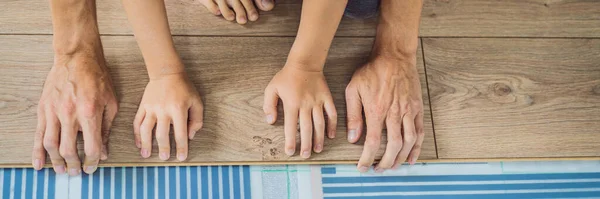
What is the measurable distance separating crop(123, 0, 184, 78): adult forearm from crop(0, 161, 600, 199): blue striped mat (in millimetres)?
193

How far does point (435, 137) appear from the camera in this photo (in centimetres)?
112

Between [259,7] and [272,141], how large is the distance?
0.29 m

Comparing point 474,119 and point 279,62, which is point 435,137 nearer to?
point 474,119

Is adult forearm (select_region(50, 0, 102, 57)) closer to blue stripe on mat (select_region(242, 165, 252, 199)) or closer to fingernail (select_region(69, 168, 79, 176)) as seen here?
fingernail (select_region(69, 168, 79, 176))

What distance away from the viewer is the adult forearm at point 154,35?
0.90 meters

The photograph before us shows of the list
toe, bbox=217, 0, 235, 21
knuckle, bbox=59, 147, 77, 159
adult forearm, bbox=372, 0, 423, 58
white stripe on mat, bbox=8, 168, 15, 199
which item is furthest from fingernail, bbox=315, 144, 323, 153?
white stripe on mat, bbox=8, 168, 15, 199

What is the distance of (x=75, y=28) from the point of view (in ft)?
3.35

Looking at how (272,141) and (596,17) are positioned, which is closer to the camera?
(272,141)

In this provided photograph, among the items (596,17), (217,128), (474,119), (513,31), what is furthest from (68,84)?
(596,17)

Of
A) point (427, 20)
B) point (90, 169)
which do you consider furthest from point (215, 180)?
point (427, 20)

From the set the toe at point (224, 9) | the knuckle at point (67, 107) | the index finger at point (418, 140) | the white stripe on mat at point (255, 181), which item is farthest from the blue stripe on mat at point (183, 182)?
the index finger at point (418, 140)

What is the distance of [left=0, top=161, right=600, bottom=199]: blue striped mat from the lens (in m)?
1.04

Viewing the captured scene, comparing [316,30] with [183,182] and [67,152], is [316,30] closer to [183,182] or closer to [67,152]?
[183,182]

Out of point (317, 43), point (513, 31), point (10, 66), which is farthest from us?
point (513, 31)
